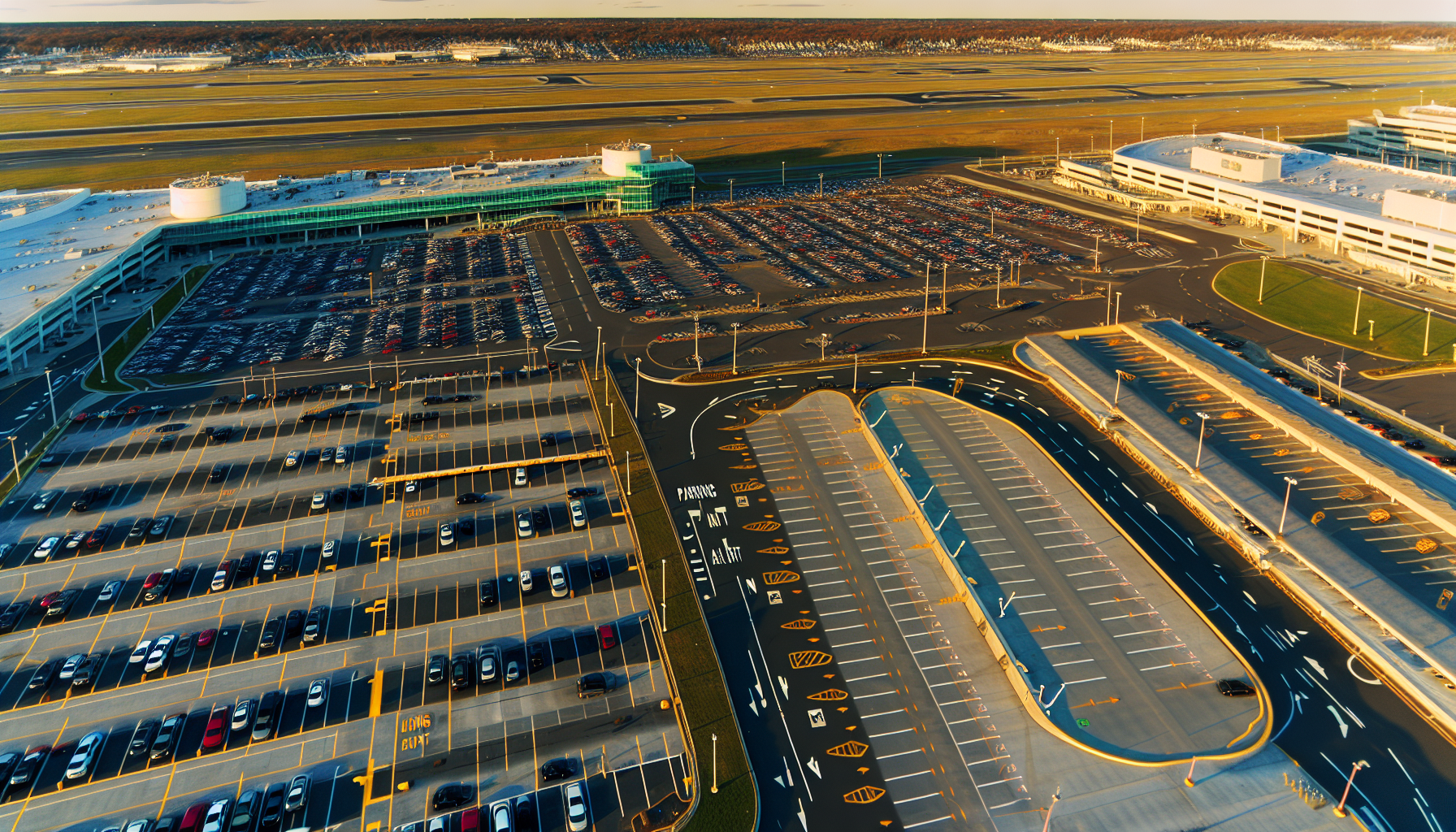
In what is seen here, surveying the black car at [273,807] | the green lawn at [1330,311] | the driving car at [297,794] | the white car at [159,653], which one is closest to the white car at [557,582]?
the driving car at [297,794]

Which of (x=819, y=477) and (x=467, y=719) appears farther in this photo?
(x=819, y=477)

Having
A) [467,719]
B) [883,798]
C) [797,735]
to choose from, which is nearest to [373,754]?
[467,719]

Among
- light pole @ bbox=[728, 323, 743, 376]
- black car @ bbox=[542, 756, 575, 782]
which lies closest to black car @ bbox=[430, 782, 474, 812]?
black car @ bbox=[542, 756, 575, 782]

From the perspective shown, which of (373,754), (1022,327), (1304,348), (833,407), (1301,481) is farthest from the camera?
(1022,327)

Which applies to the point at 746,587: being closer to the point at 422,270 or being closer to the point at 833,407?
the point at 833,407

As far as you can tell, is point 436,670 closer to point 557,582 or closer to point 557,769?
point 557,582

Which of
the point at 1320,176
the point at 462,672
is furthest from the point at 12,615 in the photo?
the point at 1320,176
